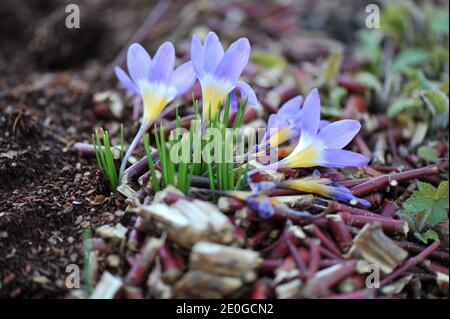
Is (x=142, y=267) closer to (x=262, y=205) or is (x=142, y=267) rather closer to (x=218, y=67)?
(x=262, y=205)

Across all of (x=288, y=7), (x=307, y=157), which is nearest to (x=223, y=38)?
(x=288, y=7)

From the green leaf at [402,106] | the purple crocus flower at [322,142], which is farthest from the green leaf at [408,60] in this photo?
the purple crocus flower at [322,142]

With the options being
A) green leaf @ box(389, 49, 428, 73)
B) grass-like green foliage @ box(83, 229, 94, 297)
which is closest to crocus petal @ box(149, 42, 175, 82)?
grass-like green foliage @ box(83, 229, 94, 297)

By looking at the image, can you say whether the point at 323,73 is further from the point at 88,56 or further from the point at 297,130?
the point at 88,56

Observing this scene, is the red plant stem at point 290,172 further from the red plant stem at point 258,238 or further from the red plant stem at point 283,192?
the red plant stem at point 258,238

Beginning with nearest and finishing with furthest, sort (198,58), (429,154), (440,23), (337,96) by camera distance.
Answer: (198,58) → (429,154) → (337,96) → (440,23)

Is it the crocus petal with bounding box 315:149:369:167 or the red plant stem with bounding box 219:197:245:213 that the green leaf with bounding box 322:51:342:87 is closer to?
the crocus petal with bounding box 315:149:369:167

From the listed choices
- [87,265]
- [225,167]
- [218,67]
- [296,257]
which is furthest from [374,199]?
[87,265]
